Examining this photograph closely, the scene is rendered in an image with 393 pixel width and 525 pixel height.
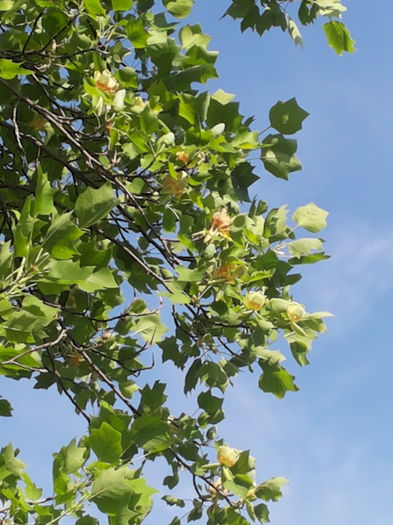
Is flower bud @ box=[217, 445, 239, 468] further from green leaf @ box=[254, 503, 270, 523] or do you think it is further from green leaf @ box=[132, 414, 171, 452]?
green leaf @ box=[132, 414, 171, 452]

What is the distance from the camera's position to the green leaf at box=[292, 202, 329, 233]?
3.30 m

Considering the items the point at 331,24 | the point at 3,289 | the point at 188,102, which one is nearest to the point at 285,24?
the point at 331,24

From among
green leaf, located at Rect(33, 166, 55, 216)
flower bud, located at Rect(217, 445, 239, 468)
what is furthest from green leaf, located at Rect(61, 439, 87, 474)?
flower bud, located at Rect(217, 445, 239, 468)

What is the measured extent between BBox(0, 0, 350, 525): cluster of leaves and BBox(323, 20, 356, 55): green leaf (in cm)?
111

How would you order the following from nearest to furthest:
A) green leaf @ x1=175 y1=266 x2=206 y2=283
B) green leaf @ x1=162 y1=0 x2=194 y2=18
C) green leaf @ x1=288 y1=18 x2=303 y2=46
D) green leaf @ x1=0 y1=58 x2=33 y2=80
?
green leaf @ x1=0 y1=58 x2=33 y2=80 < green leaf @ x1=175 y1=266 x2=206 y2=283 < green leaf @ x1=162 y1=0 x2=194 y2=18 < green leaf @ x1=288 y1=18 x2=303 y2=46

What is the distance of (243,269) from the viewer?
9.77 ft

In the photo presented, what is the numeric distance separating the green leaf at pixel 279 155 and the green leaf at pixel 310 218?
174mm

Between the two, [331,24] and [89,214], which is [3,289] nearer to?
[89,214]

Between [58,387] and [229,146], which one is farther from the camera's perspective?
[58,387]

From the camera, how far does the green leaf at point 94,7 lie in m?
2.92

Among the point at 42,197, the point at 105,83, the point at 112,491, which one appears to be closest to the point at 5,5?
the point at 105,83

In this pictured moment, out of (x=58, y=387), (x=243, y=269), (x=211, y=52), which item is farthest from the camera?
(x=58, y=387)

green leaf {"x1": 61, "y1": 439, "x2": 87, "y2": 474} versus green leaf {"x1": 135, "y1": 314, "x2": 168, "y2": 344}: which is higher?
green leaf {"x1": 135, "y1": 314, "x2": 168, "y2": 344}

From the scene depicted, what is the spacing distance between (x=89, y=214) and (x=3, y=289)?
0.32m
